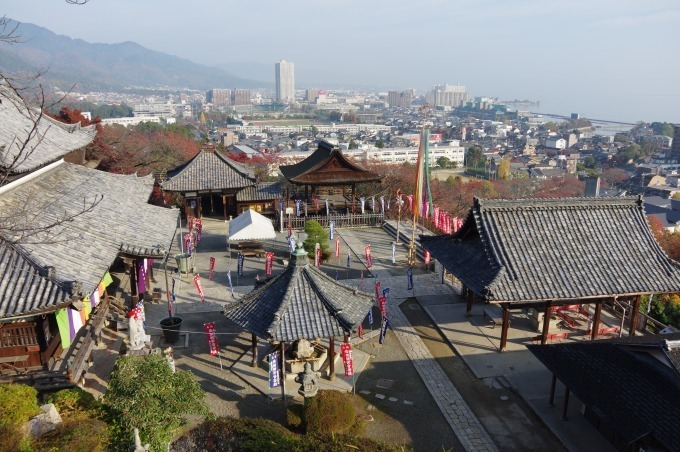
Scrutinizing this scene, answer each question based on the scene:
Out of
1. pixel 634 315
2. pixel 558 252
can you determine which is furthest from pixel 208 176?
pixel 634 315

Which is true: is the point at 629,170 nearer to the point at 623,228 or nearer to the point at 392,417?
the point at 623,228

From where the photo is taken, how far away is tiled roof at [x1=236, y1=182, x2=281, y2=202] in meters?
35.3

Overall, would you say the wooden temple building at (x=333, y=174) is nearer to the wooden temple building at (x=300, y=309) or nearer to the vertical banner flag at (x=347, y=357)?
the wooden temple building at (x=300, y=309)

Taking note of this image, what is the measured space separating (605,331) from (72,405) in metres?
17.2

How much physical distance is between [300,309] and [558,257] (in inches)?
354

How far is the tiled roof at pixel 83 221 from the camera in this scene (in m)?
13.9

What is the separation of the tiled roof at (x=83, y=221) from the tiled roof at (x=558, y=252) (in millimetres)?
11129

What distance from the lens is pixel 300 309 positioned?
1463 cm

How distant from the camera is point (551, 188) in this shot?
9475cm

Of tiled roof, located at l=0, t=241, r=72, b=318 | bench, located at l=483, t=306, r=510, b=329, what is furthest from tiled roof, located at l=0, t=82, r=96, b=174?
bench, located at l=483, t=306, r=510, b=329

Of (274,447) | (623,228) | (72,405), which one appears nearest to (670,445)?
(274,447)

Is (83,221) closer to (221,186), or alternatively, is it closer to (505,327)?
(505,327)

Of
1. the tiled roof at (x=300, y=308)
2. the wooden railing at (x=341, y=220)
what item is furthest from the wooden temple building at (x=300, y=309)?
the wooden railing at (x=341, y=220)

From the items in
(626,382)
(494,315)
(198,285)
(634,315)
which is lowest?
(494,315)
